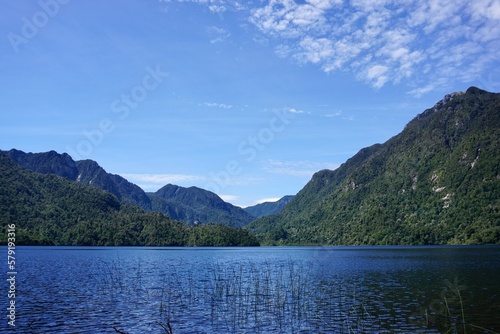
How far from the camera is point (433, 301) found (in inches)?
1821

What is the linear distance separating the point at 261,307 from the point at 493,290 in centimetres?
3118

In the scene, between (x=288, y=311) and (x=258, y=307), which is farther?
(x=258, y=307)

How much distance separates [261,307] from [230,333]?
420 inches

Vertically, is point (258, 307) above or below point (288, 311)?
above

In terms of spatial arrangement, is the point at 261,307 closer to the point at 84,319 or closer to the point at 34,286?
the point at 84,319

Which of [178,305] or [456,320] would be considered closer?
[456,320]

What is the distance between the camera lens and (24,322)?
35812 millimetres

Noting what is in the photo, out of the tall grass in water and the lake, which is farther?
the lake

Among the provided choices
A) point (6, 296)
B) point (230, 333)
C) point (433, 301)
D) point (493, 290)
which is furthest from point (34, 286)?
point (493, 290)

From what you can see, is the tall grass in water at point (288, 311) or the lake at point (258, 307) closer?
the tall grass in water at point (288, 311)

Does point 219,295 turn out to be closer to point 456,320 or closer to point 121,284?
point 121,284

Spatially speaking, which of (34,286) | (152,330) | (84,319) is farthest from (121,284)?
(152,330)

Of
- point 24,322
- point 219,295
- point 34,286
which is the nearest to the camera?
point 24,322

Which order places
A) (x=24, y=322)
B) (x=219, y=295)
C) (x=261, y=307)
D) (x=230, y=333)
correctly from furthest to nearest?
(x=219, y=295), (x=261, y=307), (x=24, y=322), (x=230, y=333)
